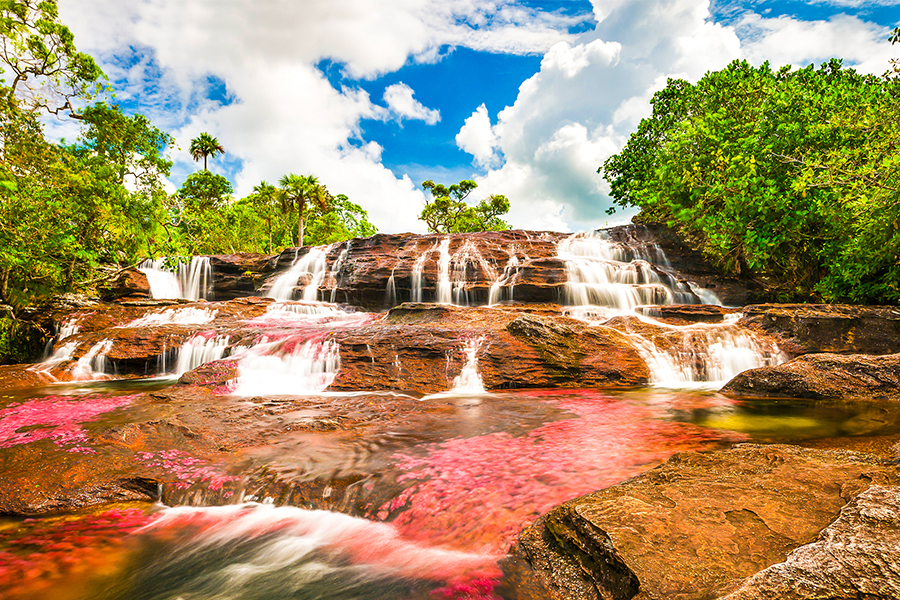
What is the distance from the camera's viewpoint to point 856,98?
12555mm

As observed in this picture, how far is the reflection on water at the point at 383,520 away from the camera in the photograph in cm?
252

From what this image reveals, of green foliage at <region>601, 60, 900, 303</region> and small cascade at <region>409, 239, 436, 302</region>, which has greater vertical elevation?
green foliage at <region>601, 60, 900, 303</region>

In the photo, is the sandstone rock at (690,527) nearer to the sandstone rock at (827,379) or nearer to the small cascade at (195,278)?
the sandstone rock at (827,379)

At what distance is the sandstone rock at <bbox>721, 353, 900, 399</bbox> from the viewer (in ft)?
21.2

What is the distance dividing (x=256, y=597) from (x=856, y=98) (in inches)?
807

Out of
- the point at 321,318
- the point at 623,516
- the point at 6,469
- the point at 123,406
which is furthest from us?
the point at 321,318

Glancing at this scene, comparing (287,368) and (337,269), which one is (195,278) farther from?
(287,368)

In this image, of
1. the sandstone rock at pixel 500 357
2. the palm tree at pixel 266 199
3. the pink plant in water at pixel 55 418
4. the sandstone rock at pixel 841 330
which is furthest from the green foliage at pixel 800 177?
the palm tree at pixel 266 199

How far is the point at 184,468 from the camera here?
4.09 m

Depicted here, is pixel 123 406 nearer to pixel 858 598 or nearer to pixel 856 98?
pixel 858 598

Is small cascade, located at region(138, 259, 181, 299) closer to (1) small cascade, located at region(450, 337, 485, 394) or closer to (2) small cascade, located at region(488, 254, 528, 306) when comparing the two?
(2) small cascade, located at region(488, 254, 528, 306)

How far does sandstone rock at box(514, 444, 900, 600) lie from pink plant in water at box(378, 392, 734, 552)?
0.43m

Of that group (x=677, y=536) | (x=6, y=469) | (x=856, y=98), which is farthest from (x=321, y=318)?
(x=856, y=98)

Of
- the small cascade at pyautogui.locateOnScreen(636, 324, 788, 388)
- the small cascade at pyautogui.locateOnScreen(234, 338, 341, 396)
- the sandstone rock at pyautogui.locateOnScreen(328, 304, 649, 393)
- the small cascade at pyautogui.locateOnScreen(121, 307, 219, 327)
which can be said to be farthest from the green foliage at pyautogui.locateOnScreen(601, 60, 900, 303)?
the small cascade at pyautogui.locateOnScreen(121, 307, 219, 327)
